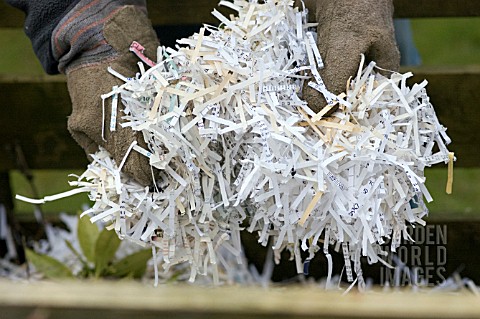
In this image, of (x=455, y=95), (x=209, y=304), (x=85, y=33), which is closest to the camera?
(x=209, y=304)

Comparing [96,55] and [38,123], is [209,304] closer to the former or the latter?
[96,55]

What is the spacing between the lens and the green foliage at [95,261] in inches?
53.1

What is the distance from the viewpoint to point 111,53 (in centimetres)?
90

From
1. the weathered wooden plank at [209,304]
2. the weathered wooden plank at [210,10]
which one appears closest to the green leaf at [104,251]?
the weathered wooden plank at [210,10]

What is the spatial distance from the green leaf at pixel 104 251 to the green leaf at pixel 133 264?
0.02 metres

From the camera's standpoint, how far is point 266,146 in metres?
0.78

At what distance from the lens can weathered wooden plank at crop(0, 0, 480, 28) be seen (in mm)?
1214

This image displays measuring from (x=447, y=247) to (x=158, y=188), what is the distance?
0.71 m

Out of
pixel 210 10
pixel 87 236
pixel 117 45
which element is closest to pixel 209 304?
pixel 117 45

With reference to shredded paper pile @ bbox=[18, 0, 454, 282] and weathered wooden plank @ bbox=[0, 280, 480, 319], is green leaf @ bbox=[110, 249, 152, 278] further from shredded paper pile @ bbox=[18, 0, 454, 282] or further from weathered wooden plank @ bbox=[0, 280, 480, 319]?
weathered wooden plank @ bbox=[0, 280, 480, 319]

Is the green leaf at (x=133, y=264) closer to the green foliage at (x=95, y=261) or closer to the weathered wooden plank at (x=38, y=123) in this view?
the green foliage at (x=95, y=261)

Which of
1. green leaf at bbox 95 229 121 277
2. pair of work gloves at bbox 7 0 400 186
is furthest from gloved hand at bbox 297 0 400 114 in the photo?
green leaf at bbox 95 229 121 277

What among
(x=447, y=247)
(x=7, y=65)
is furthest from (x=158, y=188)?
(x=7, y=65)

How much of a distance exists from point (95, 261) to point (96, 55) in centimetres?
58
